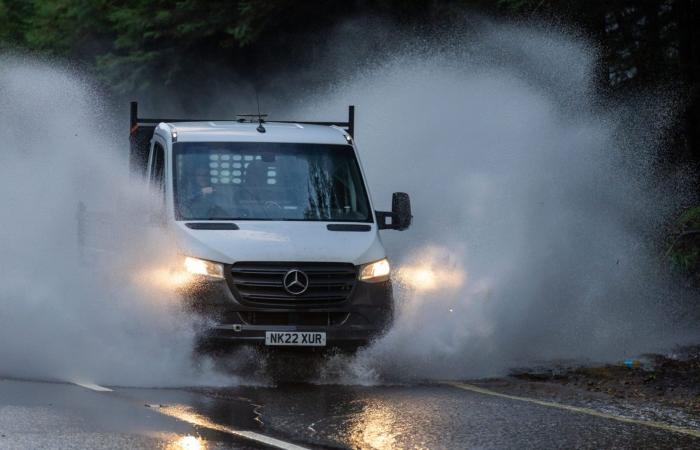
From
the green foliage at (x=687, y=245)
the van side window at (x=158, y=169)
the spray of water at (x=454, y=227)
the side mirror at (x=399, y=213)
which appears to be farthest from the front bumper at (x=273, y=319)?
the green foliage at (x=687, y=245)

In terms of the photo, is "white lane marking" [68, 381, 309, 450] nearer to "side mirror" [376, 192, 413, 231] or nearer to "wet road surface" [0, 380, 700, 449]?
"wet road surface" [0, 380, 700, 449]

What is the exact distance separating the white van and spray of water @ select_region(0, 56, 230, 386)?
0.37m

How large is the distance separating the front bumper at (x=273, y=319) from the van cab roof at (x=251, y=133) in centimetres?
213

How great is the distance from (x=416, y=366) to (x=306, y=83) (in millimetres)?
21378

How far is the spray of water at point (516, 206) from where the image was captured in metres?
15.9

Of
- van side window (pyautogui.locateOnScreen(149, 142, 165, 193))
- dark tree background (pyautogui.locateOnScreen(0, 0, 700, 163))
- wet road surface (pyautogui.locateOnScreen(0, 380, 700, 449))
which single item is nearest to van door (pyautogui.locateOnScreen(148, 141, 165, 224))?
van side window (pyautogui.locateOnScreen(149, 142, 165, 193))

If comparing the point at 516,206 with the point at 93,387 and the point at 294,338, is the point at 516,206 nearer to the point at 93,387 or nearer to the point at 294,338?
the point at 294,338

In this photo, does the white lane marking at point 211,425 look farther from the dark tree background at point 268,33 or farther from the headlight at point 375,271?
the dark tree background at point 268,33

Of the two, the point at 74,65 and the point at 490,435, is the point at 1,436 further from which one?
the point at 74,65

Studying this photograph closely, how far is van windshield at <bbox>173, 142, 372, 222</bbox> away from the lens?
1501 cm

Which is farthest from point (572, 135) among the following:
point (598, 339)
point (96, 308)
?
point (96, 308)

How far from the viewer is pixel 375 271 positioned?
47.4 ft

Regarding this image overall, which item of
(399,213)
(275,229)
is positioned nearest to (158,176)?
(275,229)

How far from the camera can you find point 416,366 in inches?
582
